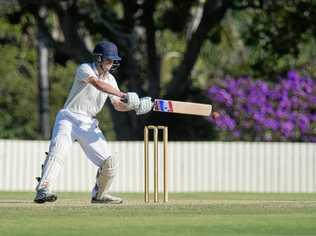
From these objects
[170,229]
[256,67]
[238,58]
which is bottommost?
[170,229]

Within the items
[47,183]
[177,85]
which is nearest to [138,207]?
[47,183]

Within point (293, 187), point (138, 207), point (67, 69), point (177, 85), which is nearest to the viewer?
point (138, 207)

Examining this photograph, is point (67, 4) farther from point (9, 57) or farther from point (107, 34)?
point (9, 57)

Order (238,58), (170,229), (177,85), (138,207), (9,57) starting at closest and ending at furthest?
(170,229) < (138,207) < (177,85) < (9,57) < (238,58)

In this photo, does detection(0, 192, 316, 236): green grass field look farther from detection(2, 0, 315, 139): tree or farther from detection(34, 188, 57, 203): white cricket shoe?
detection(2, 0, 315, 139): tree

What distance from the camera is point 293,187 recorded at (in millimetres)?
24016

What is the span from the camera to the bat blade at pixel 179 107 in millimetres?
13805

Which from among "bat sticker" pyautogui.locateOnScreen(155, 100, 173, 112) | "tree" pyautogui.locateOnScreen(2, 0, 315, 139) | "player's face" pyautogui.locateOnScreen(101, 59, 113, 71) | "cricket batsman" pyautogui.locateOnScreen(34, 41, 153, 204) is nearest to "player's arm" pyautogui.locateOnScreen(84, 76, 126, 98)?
"cricket batsman" pyautogui.locateOnScreen(34, 41, 153, 204)

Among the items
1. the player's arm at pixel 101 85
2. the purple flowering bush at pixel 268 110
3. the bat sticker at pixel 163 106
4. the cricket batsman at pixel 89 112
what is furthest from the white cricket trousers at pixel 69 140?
the purple flowering bush at pixel 268 110

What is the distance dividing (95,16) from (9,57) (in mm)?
10718

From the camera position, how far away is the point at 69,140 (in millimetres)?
13617

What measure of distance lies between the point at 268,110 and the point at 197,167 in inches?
146

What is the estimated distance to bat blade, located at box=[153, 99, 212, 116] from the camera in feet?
45.3

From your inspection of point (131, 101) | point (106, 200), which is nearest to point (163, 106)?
point (131, 101)
